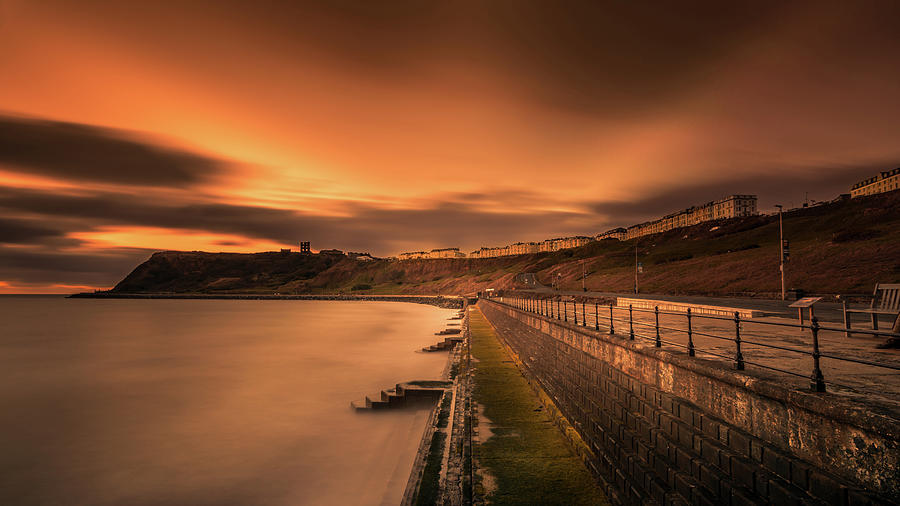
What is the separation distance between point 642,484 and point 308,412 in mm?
17737

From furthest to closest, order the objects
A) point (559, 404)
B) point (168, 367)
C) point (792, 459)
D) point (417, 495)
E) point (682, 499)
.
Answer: point (168, 367) < point (559, 404) < point (417, 495) < point (682, 499) < point (792, 459)

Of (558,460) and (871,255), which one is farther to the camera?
(871,255)

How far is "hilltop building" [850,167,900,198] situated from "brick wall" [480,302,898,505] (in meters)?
170

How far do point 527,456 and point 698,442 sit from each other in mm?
4100

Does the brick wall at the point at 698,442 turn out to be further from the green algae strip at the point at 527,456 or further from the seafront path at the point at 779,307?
the seafront path at the point at 779,307

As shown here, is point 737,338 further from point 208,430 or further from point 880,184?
point 880,184

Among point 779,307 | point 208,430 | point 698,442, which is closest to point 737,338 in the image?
point 698,442

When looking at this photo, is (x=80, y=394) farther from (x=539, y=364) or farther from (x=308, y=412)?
(x=539, y=364)

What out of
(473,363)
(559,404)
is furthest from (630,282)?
(559,404)

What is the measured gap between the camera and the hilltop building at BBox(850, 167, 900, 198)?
442 feet

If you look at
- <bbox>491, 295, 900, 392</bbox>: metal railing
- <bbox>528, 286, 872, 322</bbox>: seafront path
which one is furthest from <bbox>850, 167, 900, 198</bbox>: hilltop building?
<bbox>491, 295, 900, 392</bbox>: metal railing

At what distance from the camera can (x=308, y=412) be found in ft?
71.7

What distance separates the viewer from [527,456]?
9.97 metres

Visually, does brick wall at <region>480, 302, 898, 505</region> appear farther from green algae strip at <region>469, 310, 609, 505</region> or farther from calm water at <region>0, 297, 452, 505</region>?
calm water at <region>0, 297, 452, 505</region>
